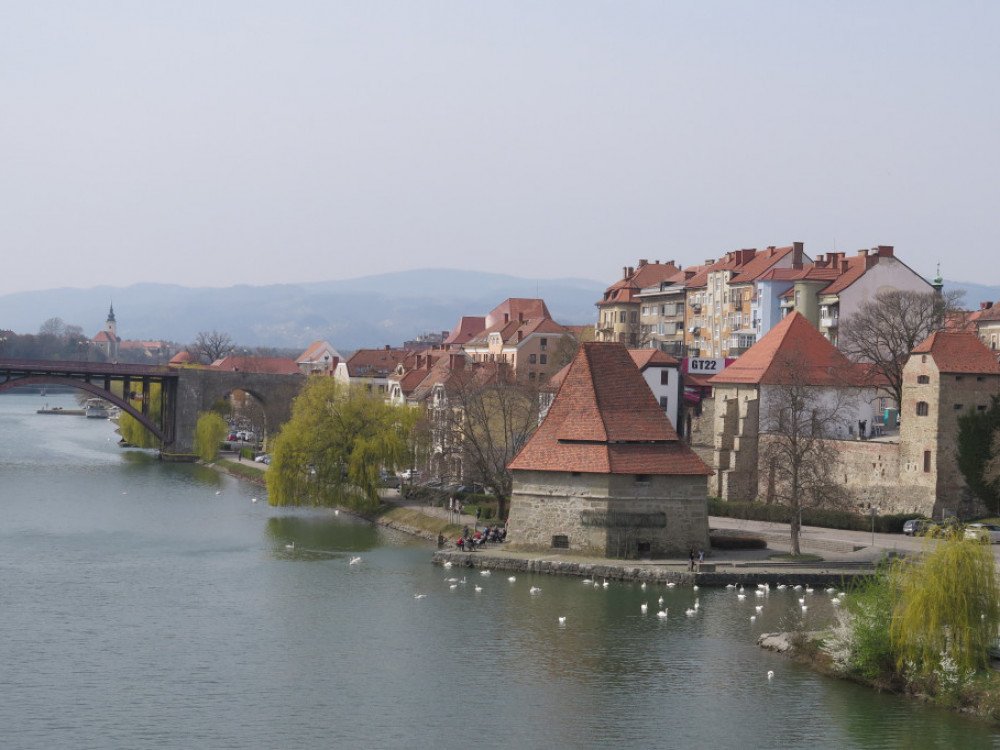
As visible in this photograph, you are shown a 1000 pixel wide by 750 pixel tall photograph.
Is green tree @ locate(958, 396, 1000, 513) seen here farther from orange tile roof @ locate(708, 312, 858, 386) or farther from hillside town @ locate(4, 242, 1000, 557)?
orange tile roof @ locate(708, 312, 858, 386)

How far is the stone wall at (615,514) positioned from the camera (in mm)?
45312

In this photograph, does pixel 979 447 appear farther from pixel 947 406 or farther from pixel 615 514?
pixel 615 514

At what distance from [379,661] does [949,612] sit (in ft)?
42.3

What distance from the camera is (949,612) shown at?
94.9 ft

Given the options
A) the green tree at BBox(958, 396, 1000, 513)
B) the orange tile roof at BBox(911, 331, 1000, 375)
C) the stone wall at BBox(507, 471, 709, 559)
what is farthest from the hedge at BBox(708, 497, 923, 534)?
the stone wall at BBox(507, 471, 709, 559)

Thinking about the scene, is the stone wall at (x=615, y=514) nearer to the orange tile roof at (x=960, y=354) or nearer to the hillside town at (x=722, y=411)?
the hillside town at (x=722, y=411)

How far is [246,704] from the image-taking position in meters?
28.9

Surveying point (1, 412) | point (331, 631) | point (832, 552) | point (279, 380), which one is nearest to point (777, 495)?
point (832, 552)

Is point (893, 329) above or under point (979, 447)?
above

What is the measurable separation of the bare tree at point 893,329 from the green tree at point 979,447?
10843mm

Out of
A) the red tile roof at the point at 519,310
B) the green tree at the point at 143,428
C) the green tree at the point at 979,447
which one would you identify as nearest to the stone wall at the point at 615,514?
the green tree at the point at 979,447

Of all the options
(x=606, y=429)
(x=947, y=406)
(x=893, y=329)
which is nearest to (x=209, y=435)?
(x=893, y=329)

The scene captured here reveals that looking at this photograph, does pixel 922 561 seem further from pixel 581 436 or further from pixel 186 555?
pixel 186 555

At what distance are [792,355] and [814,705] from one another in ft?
108
